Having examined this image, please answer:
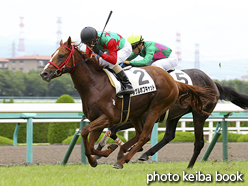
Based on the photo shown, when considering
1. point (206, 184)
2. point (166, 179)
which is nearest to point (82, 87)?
point (166, 179)

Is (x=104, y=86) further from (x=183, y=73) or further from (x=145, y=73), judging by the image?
(x=183, y=73)

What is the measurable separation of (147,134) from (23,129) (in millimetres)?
5399

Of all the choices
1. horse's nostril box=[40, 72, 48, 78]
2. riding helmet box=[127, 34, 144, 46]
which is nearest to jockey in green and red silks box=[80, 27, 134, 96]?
horse's nostril box=[40, 72, 48, 78]

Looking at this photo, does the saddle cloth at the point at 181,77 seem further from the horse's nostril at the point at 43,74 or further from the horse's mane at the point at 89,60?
the horse's nostril at the point at 43,74

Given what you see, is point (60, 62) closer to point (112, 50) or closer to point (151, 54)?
point (112, 50)

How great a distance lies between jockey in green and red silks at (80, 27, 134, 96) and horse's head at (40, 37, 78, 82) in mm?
189

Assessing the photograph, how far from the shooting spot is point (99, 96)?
3.96 m

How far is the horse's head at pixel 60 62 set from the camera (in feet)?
12.5

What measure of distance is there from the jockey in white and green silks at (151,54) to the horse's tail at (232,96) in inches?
32.3

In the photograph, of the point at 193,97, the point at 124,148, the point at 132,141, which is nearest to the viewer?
the point at 124,148

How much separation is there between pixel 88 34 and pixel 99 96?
0.65 meters

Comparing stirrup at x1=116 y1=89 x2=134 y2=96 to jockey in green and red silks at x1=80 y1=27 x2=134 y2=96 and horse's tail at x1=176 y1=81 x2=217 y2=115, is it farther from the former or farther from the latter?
horse's tail at x1=176 y1=81 x2=217 y2=115

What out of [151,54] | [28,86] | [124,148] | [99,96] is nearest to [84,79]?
[99,96]

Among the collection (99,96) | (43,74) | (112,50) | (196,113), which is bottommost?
(196,113)
